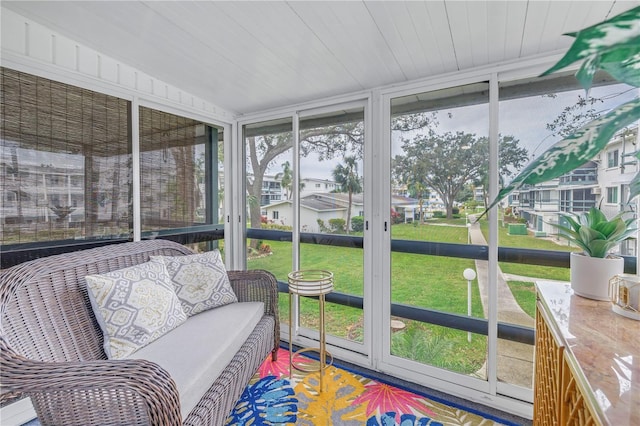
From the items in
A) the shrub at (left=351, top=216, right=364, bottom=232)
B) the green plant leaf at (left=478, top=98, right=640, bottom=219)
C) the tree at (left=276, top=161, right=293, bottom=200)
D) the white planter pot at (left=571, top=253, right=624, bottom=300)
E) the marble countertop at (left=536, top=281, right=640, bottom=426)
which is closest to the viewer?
the green plant leaf at (left=478, top=98, right=640, bottom=219)

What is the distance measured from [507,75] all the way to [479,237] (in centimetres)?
111

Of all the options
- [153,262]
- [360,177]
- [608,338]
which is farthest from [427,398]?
[153,262]

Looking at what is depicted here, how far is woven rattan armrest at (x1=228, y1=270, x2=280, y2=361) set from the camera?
2.40 meters

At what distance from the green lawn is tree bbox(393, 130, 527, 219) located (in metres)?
0.27

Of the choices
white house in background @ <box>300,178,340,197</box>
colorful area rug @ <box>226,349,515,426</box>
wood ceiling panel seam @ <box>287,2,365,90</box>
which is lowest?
colorful area rug @ <box>226,349,515,426</box>

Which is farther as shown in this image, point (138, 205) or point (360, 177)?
point (360, 177)

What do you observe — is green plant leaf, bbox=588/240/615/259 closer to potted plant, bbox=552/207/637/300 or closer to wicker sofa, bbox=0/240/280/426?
potted plant, bbox=552/207/637/300

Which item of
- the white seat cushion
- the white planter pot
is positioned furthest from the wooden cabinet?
the white seat cushion

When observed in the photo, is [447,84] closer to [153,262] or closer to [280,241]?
[280,241]

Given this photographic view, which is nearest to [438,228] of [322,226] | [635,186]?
[322,226]

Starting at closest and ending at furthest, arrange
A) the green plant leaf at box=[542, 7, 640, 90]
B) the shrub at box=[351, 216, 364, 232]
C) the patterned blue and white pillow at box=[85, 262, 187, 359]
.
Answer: the green plant leaf at box=[542, 7, 640, 90] → the patterned blue and white pillow at box=[85, 262, 187, 359] → the shrub at box=[351, 216, 364, 232]

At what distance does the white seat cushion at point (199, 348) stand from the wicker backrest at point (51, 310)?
29 cm

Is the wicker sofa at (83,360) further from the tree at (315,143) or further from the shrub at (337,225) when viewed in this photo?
the tree at (315,143)

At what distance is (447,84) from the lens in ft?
7.15
